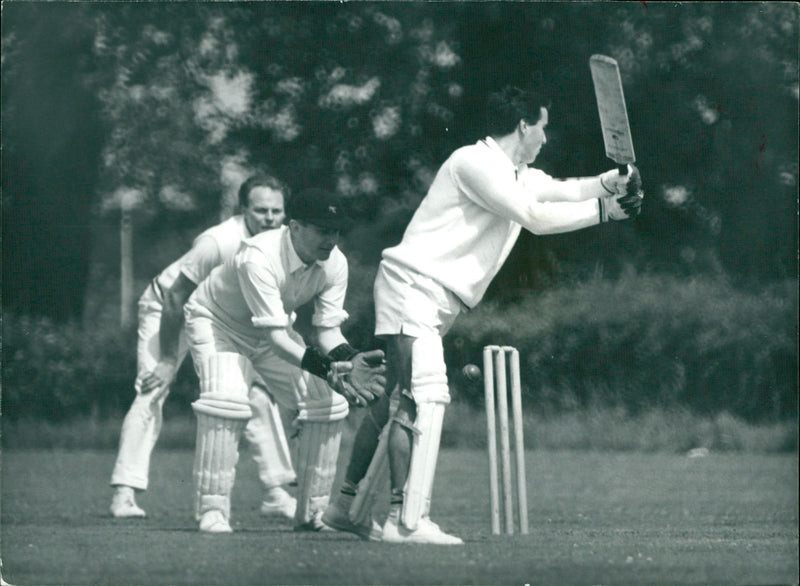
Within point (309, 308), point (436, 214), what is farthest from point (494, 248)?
point (309, 308)

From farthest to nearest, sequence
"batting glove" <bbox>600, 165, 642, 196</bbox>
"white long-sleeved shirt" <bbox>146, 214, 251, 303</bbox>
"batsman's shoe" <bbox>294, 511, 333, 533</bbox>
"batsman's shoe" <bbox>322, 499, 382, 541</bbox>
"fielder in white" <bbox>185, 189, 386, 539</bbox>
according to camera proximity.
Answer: "white long-sleeved shirt" <bbox>146, 214, 251, 303</bbox> → "batsman's shoe" <bbox>294, 511, 333, 533</bbox> → "fielder in white" <bbox>185, 189, 386, 539</bbox> → "batsman's shoe" <bbox>322, 499, 382, 541</bbox> → "batting glove" <bbox>600, 165, 642, 196</bbox>

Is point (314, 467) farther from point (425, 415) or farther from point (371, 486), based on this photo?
point (425, 415)

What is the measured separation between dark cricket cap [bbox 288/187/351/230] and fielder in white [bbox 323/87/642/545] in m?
0.33

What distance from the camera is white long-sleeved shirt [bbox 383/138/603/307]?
5180 mm

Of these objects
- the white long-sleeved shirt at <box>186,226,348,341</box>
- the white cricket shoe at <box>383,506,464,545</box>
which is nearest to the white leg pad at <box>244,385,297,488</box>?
the white long-sleeved shirt at <box>186,226,348,341</box>

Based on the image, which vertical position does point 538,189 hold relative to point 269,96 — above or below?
below

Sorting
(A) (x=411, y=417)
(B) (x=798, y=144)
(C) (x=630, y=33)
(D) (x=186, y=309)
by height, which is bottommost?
(A) (x=411, y=417)

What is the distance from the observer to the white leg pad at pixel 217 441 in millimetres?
5652

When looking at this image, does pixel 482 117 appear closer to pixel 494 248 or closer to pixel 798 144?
pixel 798 144

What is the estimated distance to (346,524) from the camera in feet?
17.7

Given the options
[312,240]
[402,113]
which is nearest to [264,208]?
[312,240]

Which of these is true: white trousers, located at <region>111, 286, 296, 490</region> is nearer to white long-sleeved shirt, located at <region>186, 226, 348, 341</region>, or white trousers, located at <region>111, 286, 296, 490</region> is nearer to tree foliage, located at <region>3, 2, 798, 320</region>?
white long-sleeved shirt, located at <region>186, 226, 348, 341</region>

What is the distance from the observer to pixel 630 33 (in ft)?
39.4

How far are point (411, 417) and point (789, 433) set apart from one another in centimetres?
714
